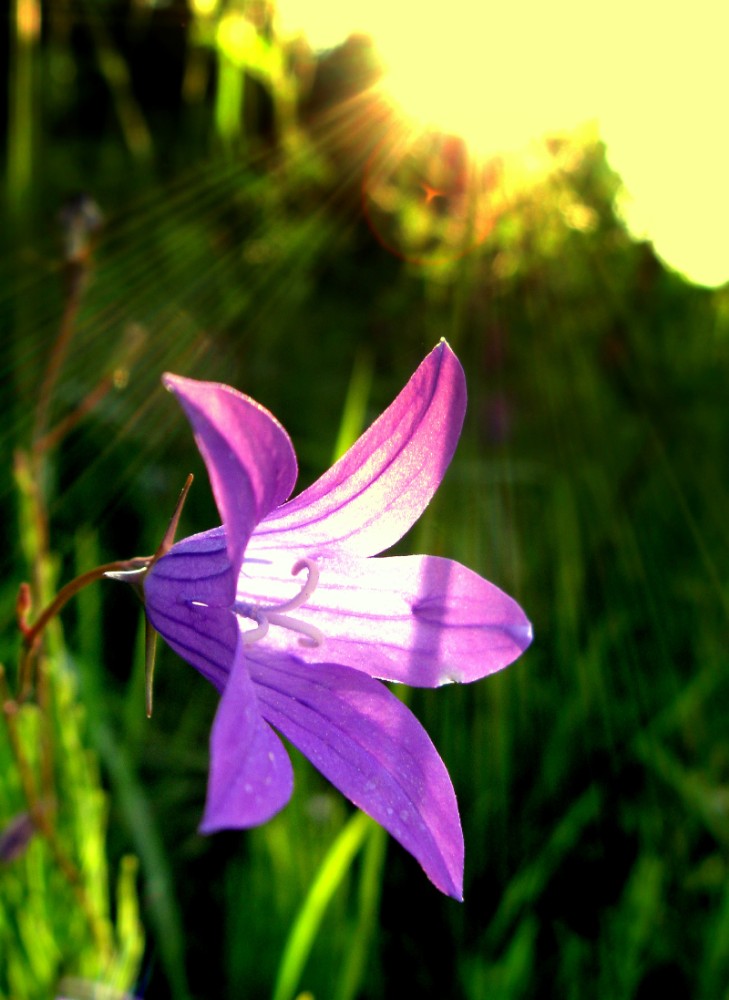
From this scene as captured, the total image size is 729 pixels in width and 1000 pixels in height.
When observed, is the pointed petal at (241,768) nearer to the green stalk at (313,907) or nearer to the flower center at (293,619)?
the flower center at (293,619)

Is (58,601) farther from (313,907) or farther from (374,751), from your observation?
(313,907)

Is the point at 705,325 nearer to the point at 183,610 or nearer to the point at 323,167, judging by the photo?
the point at 323,167

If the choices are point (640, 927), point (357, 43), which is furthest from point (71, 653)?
point (357, 43)

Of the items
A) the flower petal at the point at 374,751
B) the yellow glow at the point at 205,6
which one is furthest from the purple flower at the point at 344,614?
the yellow glow at the point at 205,6

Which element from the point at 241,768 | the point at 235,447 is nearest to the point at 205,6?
the point at 235,447

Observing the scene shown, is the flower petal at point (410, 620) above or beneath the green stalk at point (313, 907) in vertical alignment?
above

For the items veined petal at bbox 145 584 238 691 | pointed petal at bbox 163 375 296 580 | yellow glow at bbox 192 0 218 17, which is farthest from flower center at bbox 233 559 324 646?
yellow glow at bbox 192 0 218 17

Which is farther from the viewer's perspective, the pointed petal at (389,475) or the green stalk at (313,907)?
the green stalk at (313,907)
